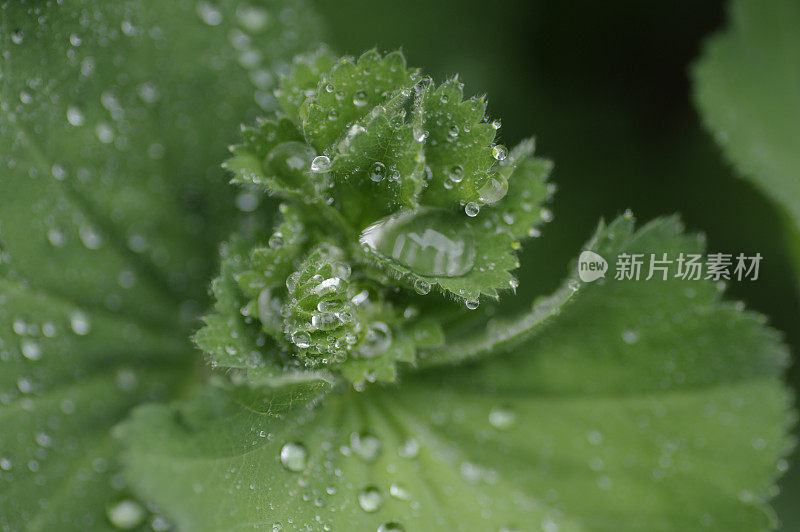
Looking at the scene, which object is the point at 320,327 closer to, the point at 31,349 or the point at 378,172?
the point at 378,172

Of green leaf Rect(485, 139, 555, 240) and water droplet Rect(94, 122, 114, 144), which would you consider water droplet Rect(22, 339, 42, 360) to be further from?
green leaf Rect(485, 139, 555, 240)

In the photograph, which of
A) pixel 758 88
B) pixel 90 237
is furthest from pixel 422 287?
pixel 758 88

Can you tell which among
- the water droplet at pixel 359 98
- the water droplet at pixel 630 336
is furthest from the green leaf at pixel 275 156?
the water droplet at pixel 630 336

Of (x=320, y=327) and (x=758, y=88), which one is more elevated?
(x=758, y=88)

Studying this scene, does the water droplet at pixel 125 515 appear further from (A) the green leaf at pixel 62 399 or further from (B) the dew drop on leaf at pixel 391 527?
(B) the dew drop on leaf at pixel 391 527

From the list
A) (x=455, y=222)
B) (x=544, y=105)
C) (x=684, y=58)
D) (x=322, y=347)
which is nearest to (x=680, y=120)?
(x=684, y=58)
